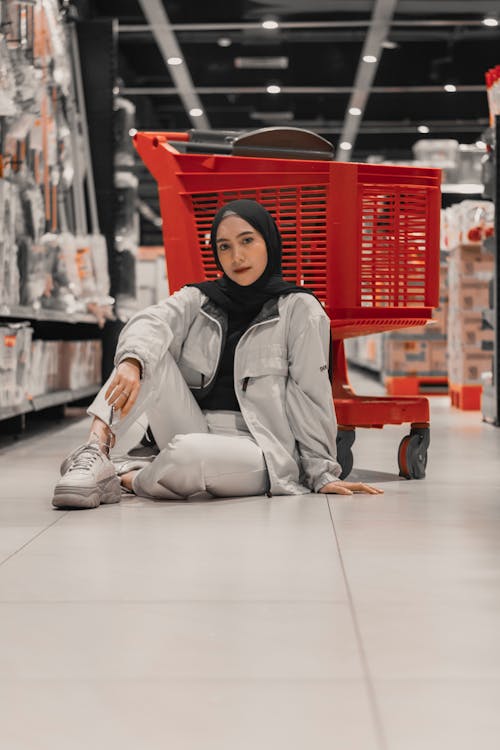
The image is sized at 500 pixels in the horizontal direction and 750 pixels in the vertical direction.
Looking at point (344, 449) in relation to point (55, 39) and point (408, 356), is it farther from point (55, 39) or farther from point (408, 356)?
point (408, 356)

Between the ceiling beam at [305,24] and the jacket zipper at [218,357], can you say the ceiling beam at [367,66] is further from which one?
the jacket zipper at [218,357]

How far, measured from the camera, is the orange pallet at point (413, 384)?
29.6 ft

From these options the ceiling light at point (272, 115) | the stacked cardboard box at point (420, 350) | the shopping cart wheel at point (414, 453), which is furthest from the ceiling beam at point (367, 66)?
the shopping cart wheel at point (414, 453)

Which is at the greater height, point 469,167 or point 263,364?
point 469,167

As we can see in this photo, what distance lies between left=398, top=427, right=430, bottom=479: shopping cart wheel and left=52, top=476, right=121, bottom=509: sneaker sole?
1.10 meters

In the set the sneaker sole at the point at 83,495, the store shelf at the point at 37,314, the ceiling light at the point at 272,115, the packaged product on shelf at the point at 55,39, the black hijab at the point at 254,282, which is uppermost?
the ceiling light at the point at 272,115

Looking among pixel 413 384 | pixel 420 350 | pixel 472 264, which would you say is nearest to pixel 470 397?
pixel 472 264

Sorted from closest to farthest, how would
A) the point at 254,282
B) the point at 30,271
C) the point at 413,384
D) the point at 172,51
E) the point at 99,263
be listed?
1. the point at 254,282
2. the point at 30,271
3. the point at 99,263
4. the point at 413,384
5. the point at 172,51

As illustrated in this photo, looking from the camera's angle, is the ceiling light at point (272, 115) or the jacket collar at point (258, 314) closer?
the jacket collar at point (258, 314)

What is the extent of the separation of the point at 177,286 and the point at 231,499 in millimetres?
808

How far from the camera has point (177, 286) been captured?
12.0 feet

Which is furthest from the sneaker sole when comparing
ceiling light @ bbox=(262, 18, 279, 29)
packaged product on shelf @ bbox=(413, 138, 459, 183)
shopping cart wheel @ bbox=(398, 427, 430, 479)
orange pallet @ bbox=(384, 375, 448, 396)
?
packaged product on shelf @ bbox=(413, 138, 459, 183)

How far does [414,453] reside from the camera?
3754 mm

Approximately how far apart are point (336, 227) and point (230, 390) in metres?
0.59
